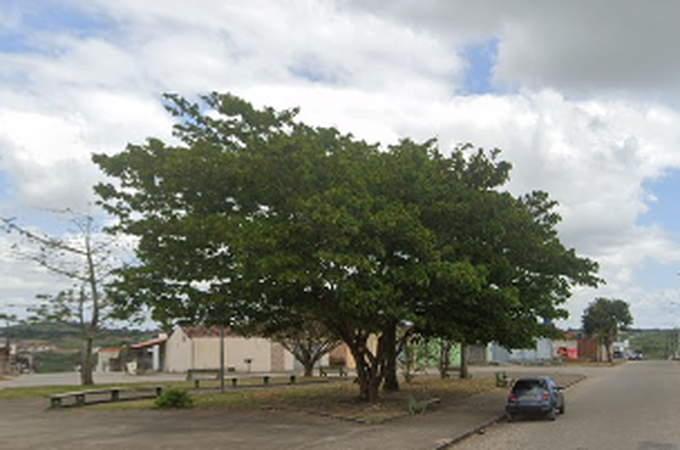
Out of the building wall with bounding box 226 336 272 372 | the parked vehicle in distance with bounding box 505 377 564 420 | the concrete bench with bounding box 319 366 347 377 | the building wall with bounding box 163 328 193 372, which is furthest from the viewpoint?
the building wall with bounding box 226 336 272 372

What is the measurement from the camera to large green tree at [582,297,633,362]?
8812 cm

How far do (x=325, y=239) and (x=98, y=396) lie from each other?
567 inches

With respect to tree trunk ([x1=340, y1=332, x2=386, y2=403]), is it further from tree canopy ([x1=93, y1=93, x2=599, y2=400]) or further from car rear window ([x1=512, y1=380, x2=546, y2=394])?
car rear window ([x1=512, y1=380, x2=546, y2=394])

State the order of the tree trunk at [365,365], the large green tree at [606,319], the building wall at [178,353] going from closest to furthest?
the tree trunk at [365,365] < the building wall at [178,353] < the large green tree at [606,319]

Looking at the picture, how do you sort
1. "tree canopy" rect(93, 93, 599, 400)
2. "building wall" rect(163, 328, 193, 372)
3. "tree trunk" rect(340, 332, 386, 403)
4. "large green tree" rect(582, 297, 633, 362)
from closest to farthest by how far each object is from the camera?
1. "tree canopy" rect(93, 93, 599, 400)
2. "tree trunk" rect(340, 332, 386, 403)
3. "building wall" rect(163, 328, 193, 372)
4. "large green tree" rect(582, 297, 633, 362)

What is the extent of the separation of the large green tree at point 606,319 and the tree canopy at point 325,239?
6655 cm

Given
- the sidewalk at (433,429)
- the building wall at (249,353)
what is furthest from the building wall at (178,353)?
the sidewalk at (433,429)

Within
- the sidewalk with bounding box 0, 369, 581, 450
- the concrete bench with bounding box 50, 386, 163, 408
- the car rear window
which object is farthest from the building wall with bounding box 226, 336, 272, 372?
the car rear window

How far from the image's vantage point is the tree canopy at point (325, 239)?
18812mm

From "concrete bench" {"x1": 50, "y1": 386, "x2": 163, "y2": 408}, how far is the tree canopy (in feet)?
15.1

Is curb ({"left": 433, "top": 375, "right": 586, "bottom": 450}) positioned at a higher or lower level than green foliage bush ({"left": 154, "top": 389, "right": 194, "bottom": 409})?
lower

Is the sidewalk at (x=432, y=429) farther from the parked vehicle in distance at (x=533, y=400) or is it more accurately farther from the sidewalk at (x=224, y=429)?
the parked vehicle in distance at (x=533, y=400)

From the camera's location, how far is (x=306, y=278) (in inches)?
716

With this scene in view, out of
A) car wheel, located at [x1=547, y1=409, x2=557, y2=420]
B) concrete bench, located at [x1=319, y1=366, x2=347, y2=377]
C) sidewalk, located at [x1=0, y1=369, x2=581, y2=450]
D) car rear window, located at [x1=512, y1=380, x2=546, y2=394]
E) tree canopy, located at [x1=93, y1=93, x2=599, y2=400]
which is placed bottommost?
concrete bench, located at [x1=319, y1=366, x2=347, y2=377]
